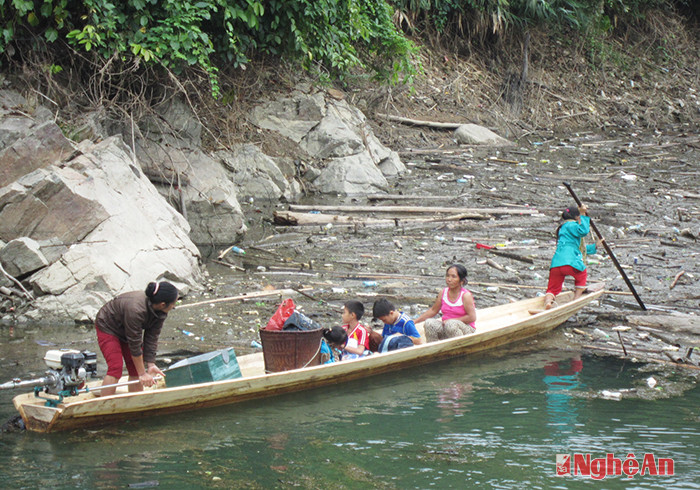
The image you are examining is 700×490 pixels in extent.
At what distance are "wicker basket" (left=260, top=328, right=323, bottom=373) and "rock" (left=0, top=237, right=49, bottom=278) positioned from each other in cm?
339

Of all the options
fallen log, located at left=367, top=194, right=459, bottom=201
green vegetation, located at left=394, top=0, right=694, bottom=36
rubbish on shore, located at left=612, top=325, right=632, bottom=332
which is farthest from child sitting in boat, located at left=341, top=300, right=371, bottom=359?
green vegetation, located at left=394, top=0, right=694, bottom=36

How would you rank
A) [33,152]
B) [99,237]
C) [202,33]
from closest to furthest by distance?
1. [99,237]
2. [33,152]
3. [202,33]

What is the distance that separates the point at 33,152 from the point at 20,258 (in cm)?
169

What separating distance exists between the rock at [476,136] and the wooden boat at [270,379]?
10562 millimetres

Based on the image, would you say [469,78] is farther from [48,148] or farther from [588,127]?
[48,148]

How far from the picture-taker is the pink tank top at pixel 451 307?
24.0 feet

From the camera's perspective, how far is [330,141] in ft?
50.2

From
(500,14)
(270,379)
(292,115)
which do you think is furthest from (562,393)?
(500,14)

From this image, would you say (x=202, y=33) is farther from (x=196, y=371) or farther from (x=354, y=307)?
(x=196, y=371)

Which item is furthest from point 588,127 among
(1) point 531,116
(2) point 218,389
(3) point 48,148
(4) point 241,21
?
(2) point 218,389

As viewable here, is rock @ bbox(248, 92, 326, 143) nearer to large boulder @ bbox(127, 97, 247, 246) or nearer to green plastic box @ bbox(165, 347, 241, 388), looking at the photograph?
large boulder @ bbox(127, 97, 247, 246)

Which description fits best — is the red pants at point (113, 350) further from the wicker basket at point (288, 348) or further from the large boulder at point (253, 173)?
the large boulder at point (253, 173)

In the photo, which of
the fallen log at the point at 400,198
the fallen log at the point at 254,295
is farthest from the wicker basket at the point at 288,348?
the fallen log at the point at 400,198

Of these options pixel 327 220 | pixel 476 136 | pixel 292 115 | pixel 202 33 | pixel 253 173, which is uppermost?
pixel 202 33
